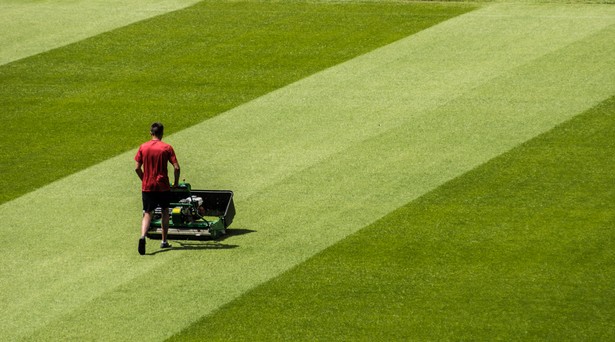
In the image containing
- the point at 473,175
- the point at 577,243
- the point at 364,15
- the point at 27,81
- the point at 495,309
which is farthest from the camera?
the point at 364,15

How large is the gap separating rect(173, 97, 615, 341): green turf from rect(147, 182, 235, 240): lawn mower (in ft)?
5.60

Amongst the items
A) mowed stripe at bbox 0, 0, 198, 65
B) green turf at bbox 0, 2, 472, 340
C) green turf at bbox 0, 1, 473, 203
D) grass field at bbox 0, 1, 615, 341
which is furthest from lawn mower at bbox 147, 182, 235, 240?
mowed stripe at bbox 0, 0, 198, 65

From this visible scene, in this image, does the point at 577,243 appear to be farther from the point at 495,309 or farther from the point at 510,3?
the point at 510,3

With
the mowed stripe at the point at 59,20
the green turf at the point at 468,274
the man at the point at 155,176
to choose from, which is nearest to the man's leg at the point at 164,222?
the man at the point at 155,176

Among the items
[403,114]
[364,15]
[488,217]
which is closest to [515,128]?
[403,114]

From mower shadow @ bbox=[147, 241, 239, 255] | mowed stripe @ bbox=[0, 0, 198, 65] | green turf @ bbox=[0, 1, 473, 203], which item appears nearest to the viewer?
mower shadow @ bbox=[147, 241, 239, 255]

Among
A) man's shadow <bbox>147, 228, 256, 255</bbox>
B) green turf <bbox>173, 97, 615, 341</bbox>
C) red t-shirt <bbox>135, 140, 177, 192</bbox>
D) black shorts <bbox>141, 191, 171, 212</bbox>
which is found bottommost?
green turf <bbox>173, 97, 615, 341</bbox>

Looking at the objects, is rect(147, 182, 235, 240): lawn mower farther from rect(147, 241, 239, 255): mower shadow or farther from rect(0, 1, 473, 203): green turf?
rect(0, 1, 473, 203): green turf

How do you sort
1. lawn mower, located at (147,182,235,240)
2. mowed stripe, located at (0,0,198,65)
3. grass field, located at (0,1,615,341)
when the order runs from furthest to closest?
1. mowed stripe, located at (0,0,198,65)
2. lawn mower, located at (147,182,235,240)
3. grass field, located at (0,1,615,341)

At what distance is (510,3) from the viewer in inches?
1203

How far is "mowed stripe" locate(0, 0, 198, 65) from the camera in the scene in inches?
1150

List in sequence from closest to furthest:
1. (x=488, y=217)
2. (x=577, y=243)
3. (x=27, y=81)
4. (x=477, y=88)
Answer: (x=577, y=243)
(x=488, y=217)
(x=477, y=88)
(x=27, y=81)

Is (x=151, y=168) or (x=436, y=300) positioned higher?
(x=151, y=168)

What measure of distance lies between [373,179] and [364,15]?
38.6ft
